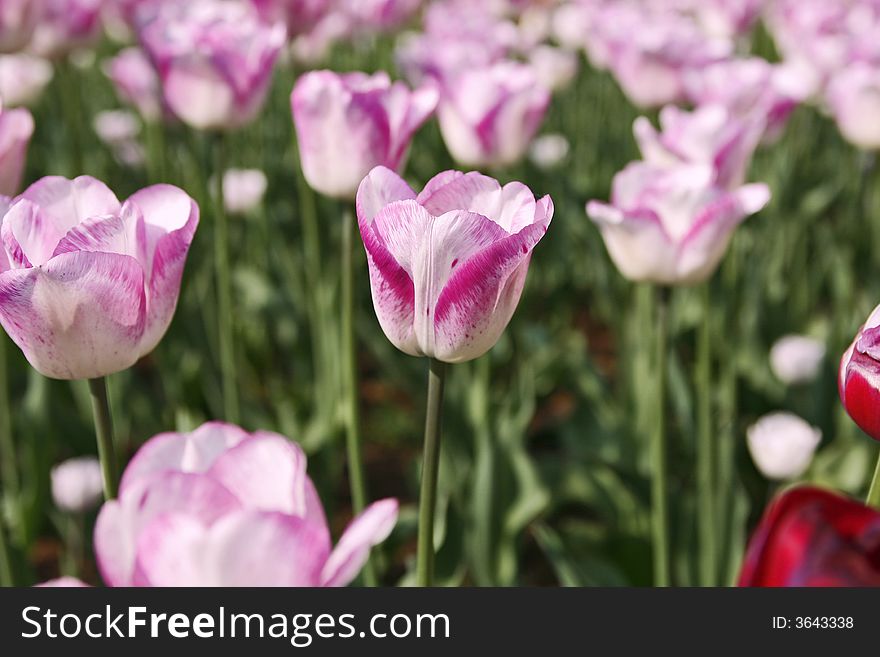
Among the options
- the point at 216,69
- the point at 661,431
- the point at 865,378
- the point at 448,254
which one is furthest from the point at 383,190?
the point at 216,69

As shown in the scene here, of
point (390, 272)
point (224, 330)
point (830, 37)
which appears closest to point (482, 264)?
point (390, 272)

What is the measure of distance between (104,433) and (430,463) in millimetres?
213

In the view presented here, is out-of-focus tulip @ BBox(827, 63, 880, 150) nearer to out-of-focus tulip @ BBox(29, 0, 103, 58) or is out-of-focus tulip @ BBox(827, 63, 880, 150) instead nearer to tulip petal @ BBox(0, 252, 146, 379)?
out-of-focus tulip @ BBox(29, 0, 103, 58)

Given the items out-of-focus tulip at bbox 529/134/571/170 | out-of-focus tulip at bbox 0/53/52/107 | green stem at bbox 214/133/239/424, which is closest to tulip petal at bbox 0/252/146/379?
green stem at bbox 214/133/239/424

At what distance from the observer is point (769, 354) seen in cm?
209

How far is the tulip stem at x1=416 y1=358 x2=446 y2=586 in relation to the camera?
668mm

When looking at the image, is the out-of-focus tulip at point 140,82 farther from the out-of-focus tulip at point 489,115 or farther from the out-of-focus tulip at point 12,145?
the out-of-focus tulip at point 12,145

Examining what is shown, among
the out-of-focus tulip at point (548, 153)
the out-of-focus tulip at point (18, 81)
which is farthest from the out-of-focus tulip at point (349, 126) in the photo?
the out-of-focus tulip at point (548, 153)

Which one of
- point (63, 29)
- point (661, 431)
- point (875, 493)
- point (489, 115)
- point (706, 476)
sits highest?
point (63, 29)

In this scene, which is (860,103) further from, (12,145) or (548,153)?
(12,145)

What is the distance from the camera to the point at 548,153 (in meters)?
2.73

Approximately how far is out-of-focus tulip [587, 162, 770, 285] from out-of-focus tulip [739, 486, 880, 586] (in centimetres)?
64

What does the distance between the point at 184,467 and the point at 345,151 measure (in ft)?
1.97

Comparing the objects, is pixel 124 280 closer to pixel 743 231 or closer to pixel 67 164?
pixel 743 231
